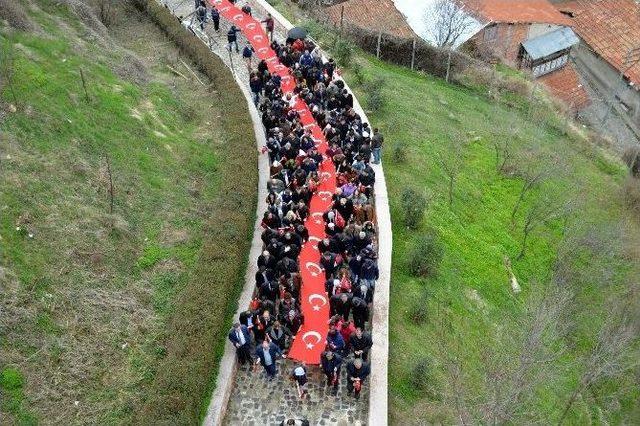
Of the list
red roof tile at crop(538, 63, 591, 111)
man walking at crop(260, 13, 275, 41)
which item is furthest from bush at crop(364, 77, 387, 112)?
red roof tile at crop(538, 63, 591, 111)

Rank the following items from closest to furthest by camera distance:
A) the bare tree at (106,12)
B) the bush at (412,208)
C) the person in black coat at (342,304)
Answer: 1. the person in black coat at (342,304)
2. the bush at (412,208)
3. the bare tree at (106,12)

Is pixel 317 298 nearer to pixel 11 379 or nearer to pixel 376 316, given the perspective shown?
pixel 376 316

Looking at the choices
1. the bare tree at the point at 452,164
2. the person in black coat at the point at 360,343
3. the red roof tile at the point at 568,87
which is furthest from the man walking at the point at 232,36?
the red roof tile at the point at 568,87

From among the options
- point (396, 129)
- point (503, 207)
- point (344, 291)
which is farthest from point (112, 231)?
point (503, 207)

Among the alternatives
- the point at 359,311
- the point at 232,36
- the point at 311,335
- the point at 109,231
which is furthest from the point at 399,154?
the point at 109,231

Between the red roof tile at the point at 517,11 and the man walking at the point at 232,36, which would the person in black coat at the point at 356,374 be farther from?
the red roof tile at the point at 517,11

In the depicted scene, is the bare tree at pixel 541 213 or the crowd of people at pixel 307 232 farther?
the bare tree at pixel 541 213
